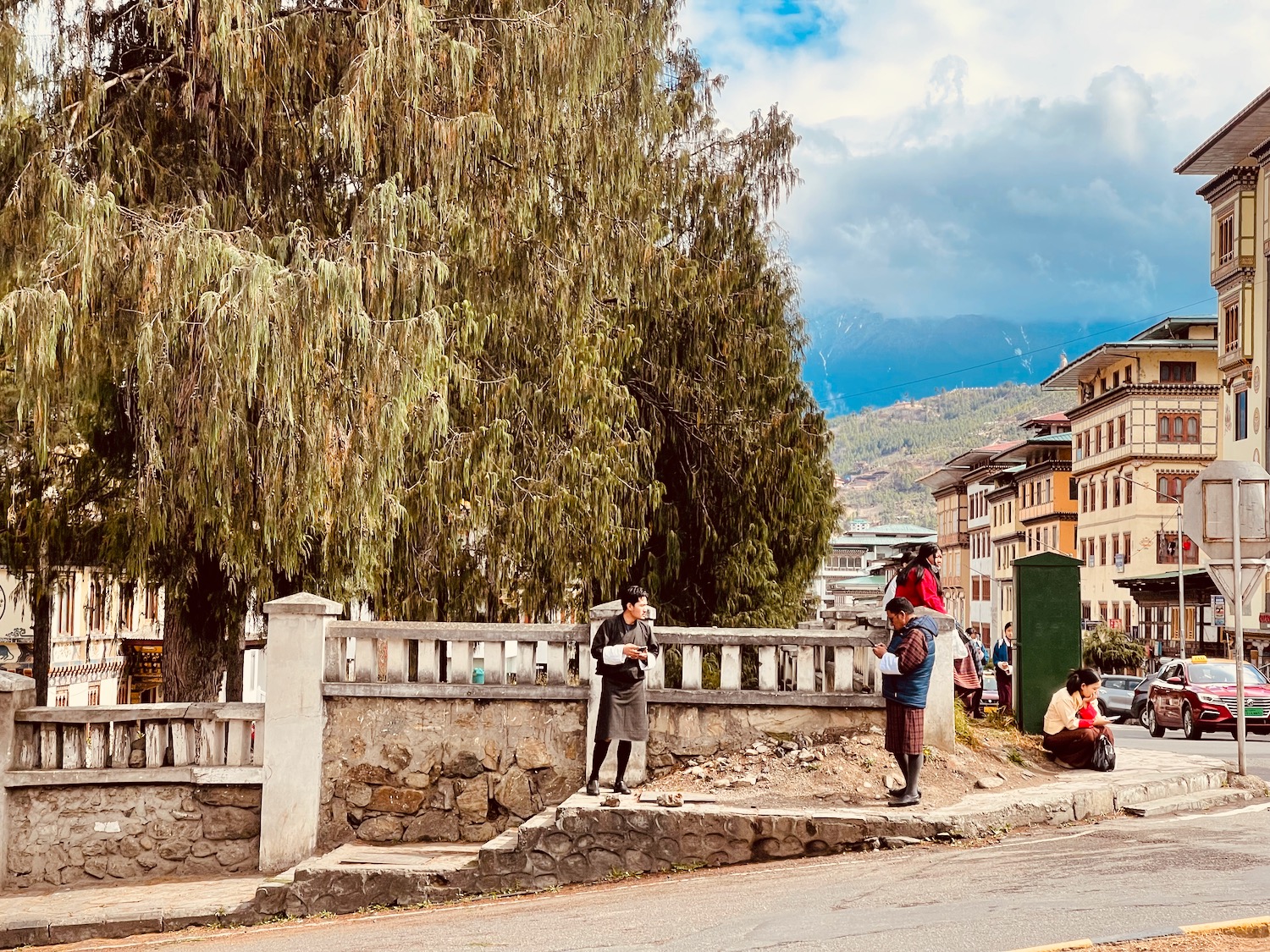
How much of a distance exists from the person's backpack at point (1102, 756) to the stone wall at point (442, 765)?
4783 mm

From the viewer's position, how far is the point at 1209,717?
27734 millimetres

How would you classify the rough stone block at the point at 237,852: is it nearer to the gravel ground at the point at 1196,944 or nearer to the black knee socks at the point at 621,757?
the black knee socks at the point at 621,757

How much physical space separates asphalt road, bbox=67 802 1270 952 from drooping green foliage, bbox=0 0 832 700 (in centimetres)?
458

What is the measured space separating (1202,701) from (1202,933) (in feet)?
71.0

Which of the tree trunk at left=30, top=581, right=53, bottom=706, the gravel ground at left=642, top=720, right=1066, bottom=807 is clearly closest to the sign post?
the gravel ground at left=642, top=720, right=1066, bottom=807

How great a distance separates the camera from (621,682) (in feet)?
38.7

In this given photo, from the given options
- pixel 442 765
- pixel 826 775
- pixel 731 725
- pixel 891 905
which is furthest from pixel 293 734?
pixel 891 905

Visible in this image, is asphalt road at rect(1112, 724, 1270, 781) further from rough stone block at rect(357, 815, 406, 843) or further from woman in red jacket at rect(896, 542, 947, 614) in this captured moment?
rough stone block at rect(357, 815, 406, 843)

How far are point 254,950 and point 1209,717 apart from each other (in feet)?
74.8

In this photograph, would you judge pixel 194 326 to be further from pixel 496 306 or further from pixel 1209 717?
pixel 1209 717

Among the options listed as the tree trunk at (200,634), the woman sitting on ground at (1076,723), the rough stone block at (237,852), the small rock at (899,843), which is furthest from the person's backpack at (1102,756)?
the tree trunk at (200,634)

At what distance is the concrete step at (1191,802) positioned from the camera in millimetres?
12094

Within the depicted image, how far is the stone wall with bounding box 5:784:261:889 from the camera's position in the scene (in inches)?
496

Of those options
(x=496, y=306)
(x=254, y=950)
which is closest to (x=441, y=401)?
(x=496, y=306)
